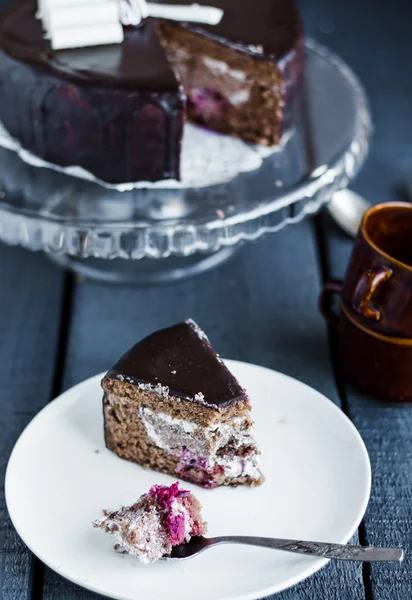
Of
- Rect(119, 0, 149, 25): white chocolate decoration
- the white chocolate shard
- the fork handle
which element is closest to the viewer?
the fork handle

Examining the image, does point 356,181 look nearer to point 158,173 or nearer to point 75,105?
point 158,173

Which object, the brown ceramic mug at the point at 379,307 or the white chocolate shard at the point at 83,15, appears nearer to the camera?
the brown ceramic mug at the point at 379,307

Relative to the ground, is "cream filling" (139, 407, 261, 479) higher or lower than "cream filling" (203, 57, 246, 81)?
lower

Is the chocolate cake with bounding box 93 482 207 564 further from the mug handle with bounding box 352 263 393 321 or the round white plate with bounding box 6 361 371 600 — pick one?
the mug handle with bounding box 352 263 393 321

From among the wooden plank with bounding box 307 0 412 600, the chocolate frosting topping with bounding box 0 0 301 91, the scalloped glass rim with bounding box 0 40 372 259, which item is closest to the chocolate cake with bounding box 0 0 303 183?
the chocolate frosting topping with bounding box 0 0 301 91

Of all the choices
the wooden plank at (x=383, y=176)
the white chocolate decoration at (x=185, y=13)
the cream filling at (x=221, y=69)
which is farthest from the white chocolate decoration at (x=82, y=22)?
the wooden plank at (x=383, y=176)

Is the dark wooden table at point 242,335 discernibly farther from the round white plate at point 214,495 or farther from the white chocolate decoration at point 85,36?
the white chocolate decoration at point 85,36

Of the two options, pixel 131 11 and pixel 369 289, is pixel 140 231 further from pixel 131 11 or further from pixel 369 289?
pixel 131 11

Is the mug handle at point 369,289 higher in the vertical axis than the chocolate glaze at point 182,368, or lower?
higher
